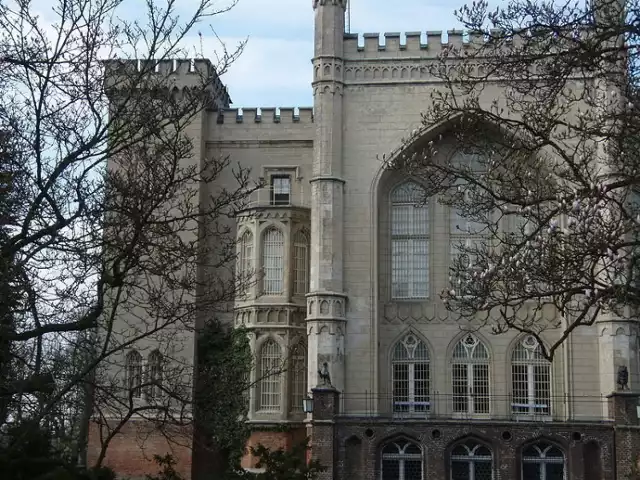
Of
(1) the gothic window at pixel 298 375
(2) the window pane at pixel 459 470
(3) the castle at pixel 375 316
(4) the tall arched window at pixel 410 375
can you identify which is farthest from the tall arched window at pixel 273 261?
(2) the window pane at pixel 459 470

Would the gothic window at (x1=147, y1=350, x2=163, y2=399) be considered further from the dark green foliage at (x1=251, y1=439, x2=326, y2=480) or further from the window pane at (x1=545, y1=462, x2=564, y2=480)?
the window pane at (x1=545, y1=462, x2=564, y2=480)

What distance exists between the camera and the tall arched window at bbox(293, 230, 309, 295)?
3309 centimetres

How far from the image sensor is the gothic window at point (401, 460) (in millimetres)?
28844

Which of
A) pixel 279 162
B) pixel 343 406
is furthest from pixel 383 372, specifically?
pixel 279 162

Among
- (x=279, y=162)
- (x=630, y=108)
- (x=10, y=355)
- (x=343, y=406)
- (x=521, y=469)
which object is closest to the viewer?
(x=10, y=355)

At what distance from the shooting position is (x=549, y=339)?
31.7 metres

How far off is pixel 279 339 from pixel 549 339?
8767 mm

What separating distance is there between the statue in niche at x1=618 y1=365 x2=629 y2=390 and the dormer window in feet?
41.6

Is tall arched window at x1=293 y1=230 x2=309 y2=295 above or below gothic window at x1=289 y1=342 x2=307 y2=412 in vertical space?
above

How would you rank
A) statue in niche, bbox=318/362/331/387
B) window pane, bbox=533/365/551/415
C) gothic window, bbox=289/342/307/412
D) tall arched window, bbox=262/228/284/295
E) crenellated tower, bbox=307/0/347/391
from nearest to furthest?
1. statue in niche, bbox=318/362/331/387
2. crenellated tower, bbox=307/0/347/391
3. window pane, bbox=533/365/551/415
4. gothic window, bbox=289/342/307/412
5. tall arched window, bbox=262/228/284/295

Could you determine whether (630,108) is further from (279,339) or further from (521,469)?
(279,339)

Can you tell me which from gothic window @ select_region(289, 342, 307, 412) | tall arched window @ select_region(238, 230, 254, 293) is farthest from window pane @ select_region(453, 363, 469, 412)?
tall arched window @ select_region(238, 230, 254, 293)

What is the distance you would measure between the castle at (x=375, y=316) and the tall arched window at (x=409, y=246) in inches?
1.8

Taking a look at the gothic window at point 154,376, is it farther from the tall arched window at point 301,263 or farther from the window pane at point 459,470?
the tall arched window at point 301,263
